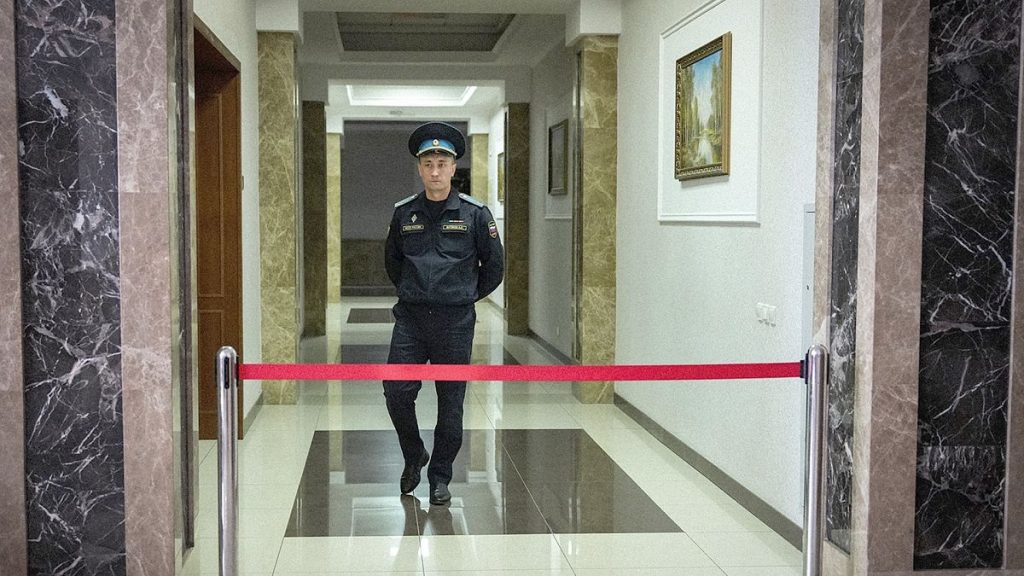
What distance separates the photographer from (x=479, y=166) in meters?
21.7

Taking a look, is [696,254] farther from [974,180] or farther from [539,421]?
[974,180]

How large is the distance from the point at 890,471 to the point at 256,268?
5.74 m

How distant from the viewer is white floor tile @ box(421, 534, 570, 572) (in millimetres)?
4773

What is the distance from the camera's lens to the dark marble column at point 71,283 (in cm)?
383

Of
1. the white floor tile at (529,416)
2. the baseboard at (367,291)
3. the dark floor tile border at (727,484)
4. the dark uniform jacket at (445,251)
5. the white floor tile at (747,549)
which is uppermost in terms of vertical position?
the dark uniform jacket at (445,251)

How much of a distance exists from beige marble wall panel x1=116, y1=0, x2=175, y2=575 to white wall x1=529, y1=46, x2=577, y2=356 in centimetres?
739

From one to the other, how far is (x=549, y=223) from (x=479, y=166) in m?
9.23

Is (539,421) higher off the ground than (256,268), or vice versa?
(256,268)

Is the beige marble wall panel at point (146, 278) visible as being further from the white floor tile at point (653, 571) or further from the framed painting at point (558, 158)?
the framed painting at point (558, 158)

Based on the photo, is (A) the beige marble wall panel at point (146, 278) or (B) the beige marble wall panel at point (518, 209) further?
(B) the beige marble wall panel at point (518, 209)

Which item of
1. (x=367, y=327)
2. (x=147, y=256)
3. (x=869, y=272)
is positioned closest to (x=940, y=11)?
(x=869, y=272)

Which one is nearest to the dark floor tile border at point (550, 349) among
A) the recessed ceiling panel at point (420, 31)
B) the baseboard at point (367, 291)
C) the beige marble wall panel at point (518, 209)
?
the beige marble wall panel at point (518, 209)

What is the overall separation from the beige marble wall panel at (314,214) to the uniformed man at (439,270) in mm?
8780

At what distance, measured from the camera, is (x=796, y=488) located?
199 inches
